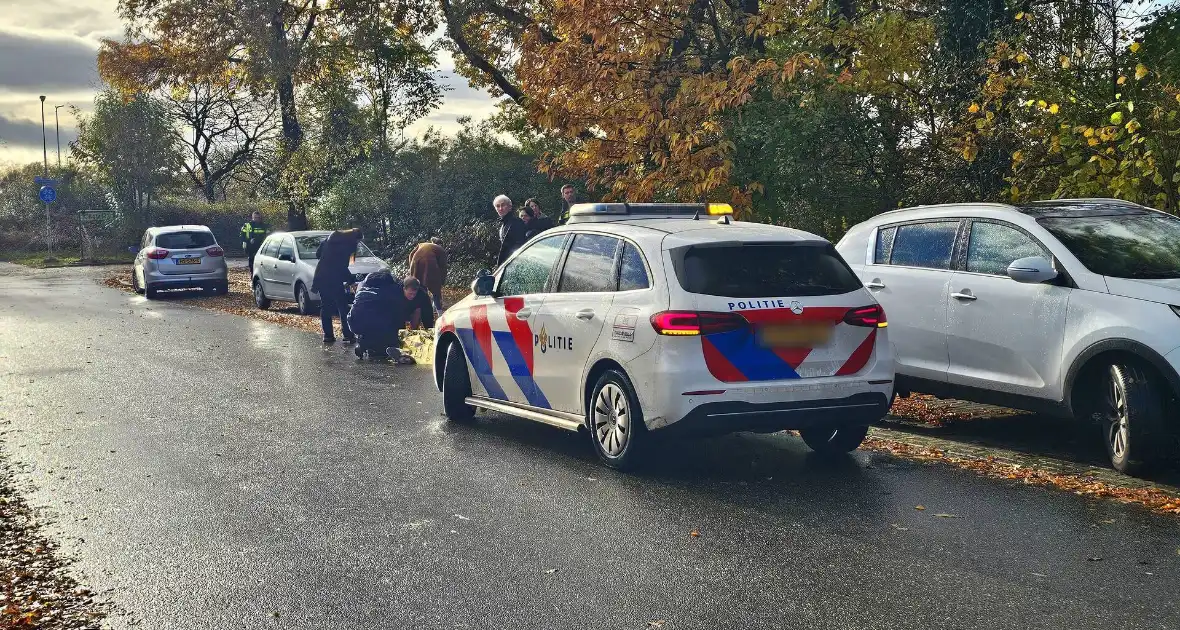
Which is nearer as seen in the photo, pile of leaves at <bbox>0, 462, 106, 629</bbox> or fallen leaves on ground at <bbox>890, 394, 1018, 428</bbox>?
pile of leaves at <bbox>0, 462, 106, 629</bbox>

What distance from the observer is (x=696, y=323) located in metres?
7.45

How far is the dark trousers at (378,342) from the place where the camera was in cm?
1547

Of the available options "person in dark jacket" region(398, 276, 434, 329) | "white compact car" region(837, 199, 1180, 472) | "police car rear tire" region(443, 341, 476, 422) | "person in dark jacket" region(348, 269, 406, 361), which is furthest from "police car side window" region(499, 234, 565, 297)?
"person in dark jacket" region(398, 276, 434, 329)

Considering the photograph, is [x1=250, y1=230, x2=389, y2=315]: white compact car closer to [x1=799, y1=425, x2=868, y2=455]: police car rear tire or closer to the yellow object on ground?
the yellow object on ground

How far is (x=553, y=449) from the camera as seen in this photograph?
8.97 m

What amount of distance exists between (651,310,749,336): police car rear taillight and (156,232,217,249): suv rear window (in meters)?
23.0

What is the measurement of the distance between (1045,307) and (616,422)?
2.91 metres

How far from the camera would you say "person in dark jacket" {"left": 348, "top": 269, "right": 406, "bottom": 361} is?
15461mm

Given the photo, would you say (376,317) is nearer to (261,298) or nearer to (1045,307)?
(1045,307)

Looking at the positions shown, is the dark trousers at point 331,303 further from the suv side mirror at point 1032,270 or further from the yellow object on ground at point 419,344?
the suv side mirror at point 1032,270

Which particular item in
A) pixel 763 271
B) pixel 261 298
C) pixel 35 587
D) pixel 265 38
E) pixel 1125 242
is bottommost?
pixel 261 298

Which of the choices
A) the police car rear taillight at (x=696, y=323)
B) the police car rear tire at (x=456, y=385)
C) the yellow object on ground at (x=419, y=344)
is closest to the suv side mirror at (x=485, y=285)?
the police car rear tire at (x=456, y=385)

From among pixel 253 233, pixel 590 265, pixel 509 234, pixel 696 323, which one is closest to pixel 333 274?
pixel 509 234

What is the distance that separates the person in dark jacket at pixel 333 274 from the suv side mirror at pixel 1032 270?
1102 centimetres
